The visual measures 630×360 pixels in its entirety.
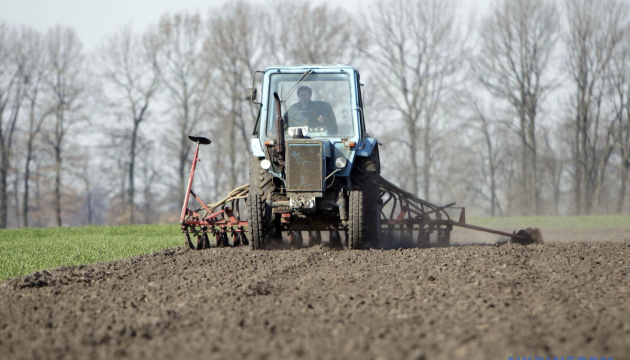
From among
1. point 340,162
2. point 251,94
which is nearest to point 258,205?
point 340,162

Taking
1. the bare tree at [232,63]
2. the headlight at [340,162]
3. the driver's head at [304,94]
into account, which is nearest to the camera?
the headlight at [340,162]

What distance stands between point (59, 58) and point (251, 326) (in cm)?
3789

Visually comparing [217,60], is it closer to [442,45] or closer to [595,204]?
[442,45]

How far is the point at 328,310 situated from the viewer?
4.64 meters

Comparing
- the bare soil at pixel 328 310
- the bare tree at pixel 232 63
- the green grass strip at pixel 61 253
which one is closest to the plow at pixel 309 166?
the green grass strip at pixel 61 253

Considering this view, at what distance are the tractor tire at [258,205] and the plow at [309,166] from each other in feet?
0.04

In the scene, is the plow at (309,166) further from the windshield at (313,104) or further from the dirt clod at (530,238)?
the dirt clod at (530,238)

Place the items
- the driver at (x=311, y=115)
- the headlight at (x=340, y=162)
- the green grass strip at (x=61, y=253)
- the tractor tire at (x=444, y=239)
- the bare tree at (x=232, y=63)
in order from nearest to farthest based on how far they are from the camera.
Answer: the green grass strip at (x=61, y=253)
the headlight at (x=340, y=162)
the driver at (x=311, y=115)
the tractor tire at (x=444, y=239)
the bare tree at (x=232, y=63)

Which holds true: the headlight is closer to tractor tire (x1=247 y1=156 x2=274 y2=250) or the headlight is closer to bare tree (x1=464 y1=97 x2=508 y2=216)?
tractor tire (x1=247 y1=156 x2=274 y2=250)

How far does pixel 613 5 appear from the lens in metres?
36.6

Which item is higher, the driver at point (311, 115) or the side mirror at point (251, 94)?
the side mirror at point (251, 94)

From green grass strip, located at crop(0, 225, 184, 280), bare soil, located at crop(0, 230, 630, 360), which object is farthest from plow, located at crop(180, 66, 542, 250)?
bare soil, located at crop(0, 230, 630, 360)

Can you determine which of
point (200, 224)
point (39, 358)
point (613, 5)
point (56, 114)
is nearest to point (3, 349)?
point (39, 358)

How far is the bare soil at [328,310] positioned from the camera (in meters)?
3.59
